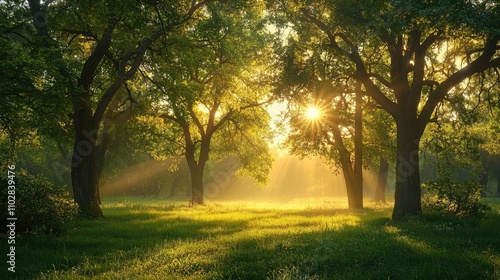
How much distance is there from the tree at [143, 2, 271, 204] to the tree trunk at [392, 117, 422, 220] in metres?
9.37

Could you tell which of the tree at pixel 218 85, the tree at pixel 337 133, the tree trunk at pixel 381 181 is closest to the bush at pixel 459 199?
the tree at pixel 337 133

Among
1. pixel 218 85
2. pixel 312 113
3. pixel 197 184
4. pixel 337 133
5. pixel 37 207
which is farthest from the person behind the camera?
pixel 197 184

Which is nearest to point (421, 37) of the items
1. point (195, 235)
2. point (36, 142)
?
point (195, 235)

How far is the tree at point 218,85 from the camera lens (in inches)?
739

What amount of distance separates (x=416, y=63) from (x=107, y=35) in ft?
44.9

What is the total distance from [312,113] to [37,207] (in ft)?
54.3

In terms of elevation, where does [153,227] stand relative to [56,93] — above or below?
below

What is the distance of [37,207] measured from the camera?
35.5 ft

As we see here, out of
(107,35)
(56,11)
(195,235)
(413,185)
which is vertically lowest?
(195,235)

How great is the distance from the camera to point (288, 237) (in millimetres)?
11180

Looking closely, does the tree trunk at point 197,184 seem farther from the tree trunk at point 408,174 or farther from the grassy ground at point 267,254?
the grassy ground at point 267,254

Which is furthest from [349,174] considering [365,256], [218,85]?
[365,256]

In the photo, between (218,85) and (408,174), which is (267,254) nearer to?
(408,174)

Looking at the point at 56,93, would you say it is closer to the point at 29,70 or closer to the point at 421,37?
the point at 29,70
